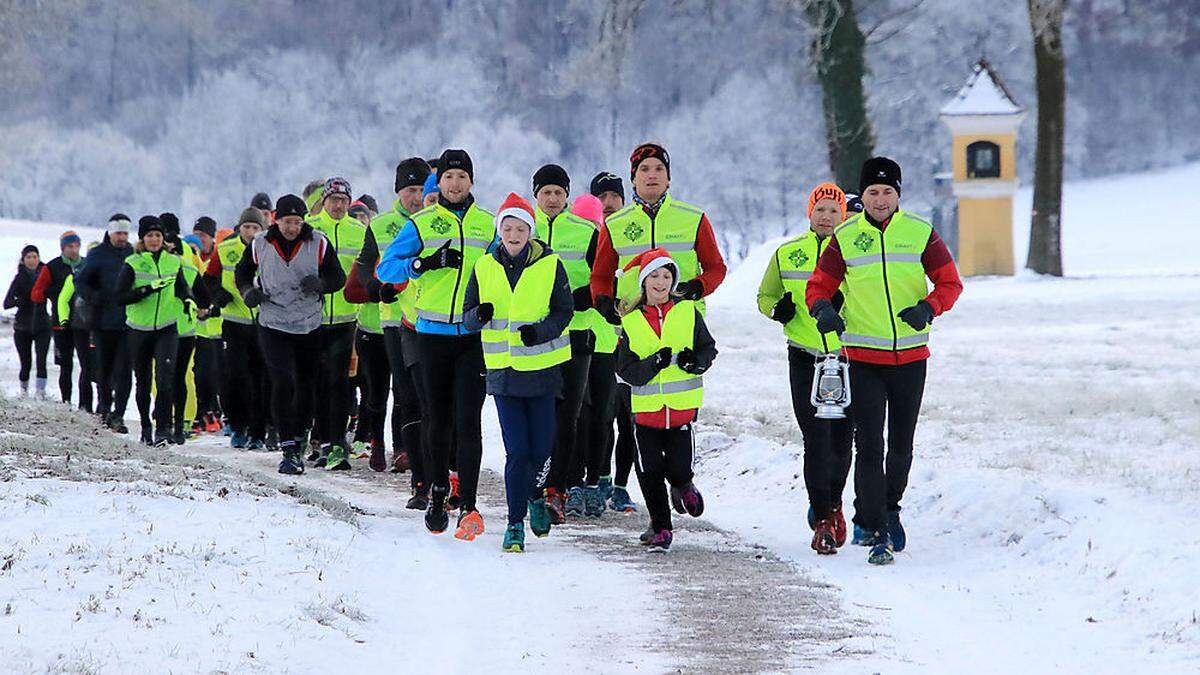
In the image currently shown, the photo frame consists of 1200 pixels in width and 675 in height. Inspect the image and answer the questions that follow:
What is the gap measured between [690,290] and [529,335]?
952mm

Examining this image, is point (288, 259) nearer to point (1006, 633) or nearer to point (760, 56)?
point (1006, 633)

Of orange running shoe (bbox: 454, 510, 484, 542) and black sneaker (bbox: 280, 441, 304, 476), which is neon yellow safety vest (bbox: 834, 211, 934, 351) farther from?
black sneaker (bbox: 280, 441, 304, 476)

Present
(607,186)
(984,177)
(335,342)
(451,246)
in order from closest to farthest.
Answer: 1. (451,246)
2. (607,186)
3. (335,342)
4. (984,177)

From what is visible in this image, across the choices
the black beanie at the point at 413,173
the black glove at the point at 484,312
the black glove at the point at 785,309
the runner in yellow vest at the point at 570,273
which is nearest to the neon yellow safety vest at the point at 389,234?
the black beanie at the point at 413,173

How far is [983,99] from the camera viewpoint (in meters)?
43.0

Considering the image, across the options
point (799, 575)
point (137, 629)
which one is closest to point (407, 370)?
point (799, 575)

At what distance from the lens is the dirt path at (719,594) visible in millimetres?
6699

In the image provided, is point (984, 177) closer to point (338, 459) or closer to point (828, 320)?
point (338, 459)

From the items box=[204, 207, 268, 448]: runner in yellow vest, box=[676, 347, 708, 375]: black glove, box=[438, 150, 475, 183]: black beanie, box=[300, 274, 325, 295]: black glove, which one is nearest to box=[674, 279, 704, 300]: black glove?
box=[676, 347, 708, 375]: black glove

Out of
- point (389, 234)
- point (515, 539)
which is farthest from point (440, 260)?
point (389, 234)

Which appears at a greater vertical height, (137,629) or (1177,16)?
(1177,16)

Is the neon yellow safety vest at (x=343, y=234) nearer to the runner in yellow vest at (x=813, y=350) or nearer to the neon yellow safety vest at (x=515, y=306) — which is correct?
the neon yellow safety vest at (x=515, y=306)

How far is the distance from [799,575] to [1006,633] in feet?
4.86

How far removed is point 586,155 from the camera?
7806 cm
